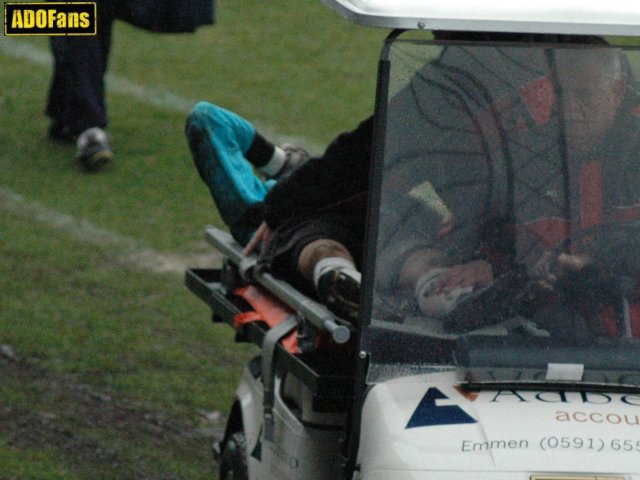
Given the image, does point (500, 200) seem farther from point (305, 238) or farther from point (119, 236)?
point (119, 236)

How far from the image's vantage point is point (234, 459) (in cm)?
503

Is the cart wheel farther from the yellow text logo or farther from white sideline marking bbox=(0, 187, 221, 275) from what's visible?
white sideline marking bbox=(0, 187, 221, 275)

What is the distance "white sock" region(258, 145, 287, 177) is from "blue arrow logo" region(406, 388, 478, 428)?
210cm

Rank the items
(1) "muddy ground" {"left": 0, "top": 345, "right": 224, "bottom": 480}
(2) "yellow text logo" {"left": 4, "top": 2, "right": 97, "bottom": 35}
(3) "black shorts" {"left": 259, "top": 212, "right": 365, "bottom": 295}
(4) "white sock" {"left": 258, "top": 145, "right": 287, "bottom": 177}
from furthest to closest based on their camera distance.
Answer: (1) "muddy ground" {"left": 0, "top": 345, "right": 224, "bottom": 480} < (4) "white sock" {"left": 258, "top": 145, "right": 287, "bottom": 177} < (2) "yellow text logo" {"left": 4, "top": 2, "right": 97, "bottom": 35} < (3) "black shorts" {"left": 259, "top": 212, "right": 365, "bottom": 295}

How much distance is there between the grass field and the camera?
237 inches

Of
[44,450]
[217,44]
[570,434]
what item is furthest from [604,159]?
[217,44]

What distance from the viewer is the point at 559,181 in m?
3.80

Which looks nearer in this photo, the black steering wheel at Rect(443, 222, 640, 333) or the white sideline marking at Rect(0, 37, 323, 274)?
the black steering wheel at Rect(443, 222, 640, 333)

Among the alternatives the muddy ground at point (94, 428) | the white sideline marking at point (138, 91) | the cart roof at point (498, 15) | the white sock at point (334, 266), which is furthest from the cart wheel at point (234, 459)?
the white sideline marking at point (138, 91)

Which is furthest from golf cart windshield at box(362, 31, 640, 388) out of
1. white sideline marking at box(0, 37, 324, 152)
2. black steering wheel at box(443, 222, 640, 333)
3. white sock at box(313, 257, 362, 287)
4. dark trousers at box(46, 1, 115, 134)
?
white sideline marking at box(0, 37, 324, 152)

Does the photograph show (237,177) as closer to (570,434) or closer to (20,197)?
(570,434)

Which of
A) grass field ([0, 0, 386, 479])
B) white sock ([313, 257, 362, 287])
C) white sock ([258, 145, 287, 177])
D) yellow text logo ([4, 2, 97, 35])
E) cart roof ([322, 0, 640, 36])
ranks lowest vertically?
grass field ([0, 0, 386, 479])

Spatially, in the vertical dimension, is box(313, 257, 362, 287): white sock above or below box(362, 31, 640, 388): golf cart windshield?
below

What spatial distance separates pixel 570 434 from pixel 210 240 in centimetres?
221
